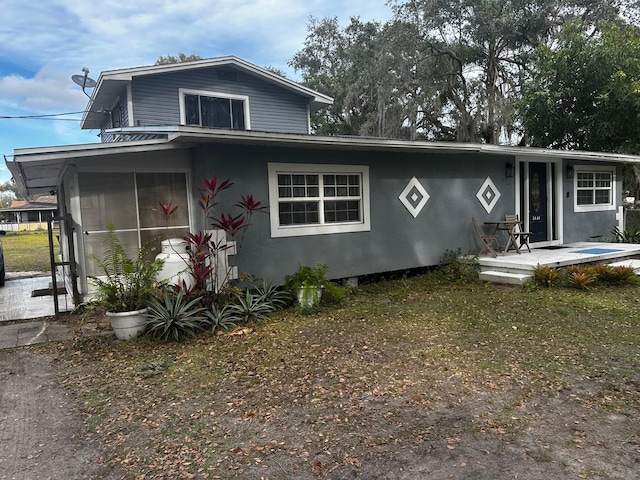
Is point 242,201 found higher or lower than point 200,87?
lower

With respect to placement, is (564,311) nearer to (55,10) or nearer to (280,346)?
(280,346)

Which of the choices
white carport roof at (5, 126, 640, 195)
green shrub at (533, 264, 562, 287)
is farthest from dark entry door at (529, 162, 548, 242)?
green shrub at (533, 264, 562, 287)

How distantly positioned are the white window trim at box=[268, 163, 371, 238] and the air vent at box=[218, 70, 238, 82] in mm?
5618

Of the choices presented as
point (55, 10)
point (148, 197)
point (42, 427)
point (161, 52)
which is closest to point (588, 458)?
point (42, 427)

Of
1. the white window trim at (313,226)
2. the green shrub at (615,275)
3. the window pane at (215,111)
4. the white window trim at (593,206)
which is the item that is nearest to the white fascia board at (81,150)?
the white window trim at (313,226)

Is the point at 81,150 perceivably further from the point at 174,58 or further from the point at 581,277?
the point at 174,58

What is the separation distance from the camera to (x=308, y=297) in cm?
638

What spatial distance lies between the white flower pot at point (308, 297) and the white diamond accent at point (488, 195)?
179 inches

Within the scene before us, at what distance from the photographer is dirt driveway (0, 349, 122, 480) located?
8.81 feet

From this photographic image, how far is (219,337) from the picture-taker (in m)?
5.30

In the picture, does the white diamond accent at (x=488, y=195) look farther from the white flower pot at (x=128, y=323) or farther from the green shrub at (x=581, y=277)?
the white flower pot at (x=128, y=323)

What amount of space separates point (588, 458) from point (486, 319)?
3179 millimetres

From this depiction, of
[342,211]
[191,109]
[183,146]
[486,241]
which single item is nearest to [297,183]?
[342,211]

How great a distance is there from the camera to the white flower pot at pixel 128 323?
17.0ft
